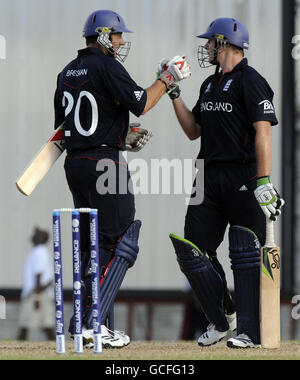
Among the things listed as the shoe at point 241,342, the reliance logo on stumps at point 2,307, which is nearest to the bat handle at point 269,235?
the shoe at point 241,342

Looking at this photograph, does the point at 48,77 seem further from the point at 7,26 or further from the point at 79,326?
the point at 79,326

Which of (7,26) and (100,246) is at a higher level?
(7,26)

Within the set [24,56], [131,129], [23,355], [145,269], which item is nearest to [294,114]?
[145,269]

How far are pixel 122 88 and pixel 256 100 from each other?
29.2 inches

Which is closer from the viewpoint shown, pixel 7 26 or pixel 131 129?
pixel 131 129

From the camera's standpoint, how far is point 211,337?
591 centimetres

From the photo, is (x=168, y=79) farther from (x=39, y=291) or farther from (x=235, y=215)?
(x=39, y=291)

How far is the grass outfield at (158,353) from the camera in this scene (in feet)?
16.7

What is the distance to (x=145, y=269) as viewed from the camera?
10211mm

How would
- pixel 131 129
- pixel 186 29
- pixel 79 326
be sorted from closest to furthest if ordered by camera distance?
pixel 79 326, pixel 131 129, pixel 186 29

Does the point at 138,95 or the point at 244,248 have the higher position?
the point at 138,95

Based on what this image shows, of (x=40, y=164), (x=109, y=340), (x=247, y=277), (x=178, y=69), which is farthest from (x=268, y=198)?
(x=40, y=164)

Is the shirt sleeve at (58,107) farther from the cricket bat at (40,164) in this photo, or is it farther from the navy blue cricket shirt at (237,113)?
the navy blue cricket shirt at (237,113)

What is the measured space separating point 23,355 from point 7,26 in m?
5.70
